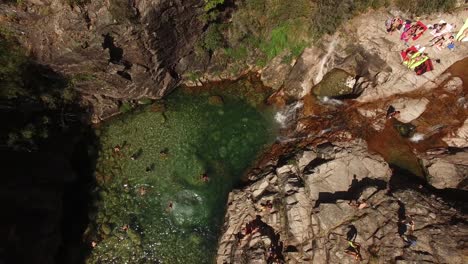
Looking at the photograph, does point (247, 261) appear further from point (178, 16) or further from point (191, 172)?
point (178, 16)

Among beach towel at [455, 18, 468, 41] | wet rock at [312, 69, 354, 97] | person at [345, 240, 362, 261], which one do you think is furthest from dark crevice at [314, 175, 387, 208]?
beach towel at [455, 18, 468, 41]

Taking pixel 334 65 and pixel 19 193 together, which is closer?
pixel 19 193

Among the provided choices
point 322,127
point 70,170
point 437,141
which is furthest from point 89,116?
point 437,141

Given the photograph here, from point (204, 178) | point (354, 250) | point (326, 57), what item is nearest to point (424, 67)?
point (326, 57)

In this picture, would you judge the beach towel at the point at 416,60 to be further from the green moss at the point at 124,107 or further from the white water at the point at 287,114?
the green moss at the point at 124,107

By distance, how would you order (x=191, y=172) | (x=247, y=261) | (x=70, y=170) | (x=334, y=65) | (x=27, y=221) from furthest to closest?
(x=334, y=65), (x=191, y=172), (x=70, y=170), (x=247, y=261), (x=27, y=221)

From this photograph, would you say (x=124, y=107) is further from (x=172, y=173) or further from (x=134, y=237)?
(x=134, y=237)

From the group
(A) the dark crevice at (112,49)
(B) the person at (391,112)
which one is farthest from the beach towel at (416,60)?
(A) the dark crevice at (112,49)
